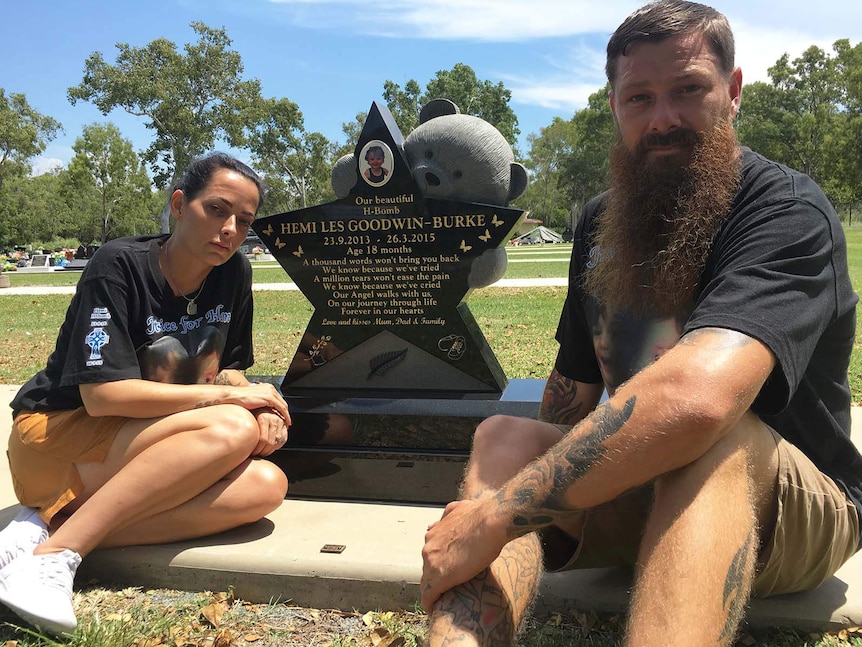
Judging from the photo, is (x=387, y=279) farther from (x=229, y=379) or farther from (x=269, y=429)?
(x=269, y=429)

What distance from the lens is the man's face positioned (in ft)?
6.44

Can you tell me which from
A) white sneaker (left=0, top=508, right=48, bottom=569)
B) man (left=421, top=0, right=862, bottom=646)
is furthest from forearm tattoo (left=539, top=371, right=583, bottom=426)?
white sneaker (left=0, top=508, right=48, bottom=569)

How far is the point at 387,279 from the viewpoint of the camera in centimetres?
414

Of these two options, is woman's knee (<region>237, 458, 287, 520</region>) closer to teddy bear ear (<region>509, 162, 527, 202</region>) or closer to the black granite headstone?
the black granite headstone

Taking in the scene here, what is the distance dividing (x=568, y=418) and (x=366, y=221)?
6.71 ft

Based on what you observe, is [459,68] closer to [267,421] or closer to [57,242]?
[57,242]

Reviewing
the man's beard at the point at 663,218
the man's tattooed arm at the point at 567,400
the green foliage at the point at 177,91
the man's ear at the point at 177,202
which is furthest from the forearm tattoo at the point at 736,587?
the green foliage at the point at 177,91

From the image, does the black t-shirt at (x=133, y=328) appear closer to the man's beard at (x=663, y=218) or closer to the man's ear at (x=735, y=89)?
the man's beard at (x=663, y=218)

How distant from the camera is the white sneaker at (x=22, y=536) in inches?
96.1

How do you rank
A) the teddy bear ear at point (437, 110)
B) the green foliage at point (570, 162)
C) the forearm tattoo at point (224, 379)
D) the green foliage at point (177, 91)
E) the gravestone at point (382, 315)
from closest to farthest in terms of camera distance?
the forearm tattoo at point (224, 379), the gravestone at point (382, 315), the teddy bear ear at point (437, 110), the green foliage at point (177, 91), the green foliage at point (570, 162)

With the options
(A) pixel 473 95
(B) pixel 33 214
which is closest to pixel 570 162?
(A) pixel 473 95

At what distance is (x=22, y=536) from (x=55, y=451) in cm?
31

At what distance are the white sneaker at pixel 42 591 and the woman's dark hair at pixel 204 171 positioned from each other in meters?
1.41

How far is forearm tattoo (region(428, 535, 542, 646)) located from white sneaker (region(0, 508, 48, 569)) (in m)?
1.58
